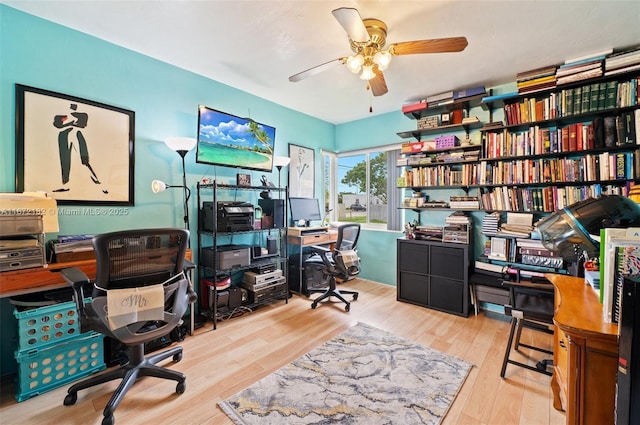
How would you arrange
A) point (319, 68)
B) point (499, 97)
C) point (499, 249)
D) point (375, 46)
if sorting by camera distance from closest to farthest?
point (375, 46), point (319, 68), point (499, 97), point (499, 249)

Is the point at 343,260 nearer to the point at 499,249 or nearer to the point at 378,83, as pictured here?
the point at 499,249

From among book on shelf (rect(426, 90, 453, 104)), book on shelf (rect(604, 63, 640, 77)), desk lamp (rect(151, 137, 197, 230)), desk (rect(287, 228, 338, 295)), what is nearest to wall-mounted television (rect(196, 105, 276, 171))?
desk lamp (rect(151, 137, 197, 230))

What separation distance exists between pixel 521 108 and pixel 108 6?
12.2 ft

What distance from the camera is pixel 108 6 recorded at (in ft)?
6.06

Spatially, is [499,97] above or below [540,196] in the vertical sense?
above

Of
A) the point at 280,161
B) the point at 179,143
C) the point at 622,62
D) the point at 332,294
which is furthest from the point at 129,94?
the point at 622,62

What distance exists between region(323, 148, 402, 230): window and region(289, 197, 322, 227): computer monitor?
0.61 m

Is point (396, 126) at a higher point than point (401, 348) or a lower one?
higher

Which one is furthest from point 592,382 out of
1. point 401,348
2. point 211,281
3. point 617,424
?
point 211,281

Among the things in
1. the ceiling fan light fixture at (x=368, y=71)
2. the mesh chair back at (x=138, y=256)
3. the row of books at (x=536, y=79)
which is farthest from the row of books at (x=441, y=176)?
the mesh chair back at (x=138, y=256)

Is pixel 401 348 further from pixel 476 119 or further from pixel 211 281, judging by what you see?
pixel 476 119

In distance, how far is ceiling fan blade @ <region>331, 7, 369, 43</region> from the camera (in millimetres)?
1416

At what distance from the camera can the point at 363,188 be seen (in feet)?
14.6

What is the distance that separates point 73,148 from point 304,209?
2.54 m
